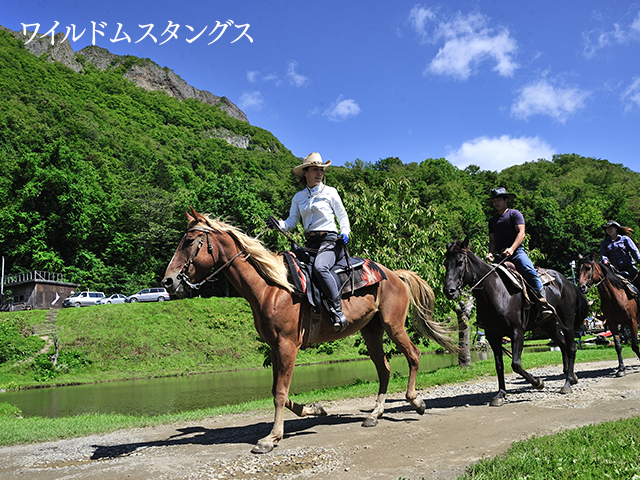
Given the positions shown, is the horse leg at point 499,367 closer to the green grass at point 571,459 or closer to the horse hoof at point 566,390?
the horse hoof at point 566,390

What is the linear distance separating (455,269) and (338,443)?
409 cm

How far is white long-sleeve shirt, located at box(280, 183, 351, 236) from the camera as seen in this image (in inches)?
284

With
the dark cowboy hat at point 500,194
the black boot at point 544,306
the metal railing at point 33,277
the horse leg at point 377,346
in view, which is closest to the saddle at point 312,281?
the horse leg at point 377,346

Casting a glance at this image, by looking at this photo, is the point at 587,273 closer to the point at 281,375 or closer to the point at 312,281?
the point at 312,281

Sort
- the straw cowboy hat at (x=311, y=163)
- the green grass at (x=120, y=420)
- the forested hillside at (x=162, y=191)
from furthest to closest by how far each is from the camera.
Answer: the forested hillside at (x=162, y=191) < the green grass at (x=120, y=420) < the straw cowboy hat at (x=311, y=163)

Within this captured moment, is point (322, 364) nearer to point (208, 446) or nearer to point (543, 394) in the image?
point (543, 394)

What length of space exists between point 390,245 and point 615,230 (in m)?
7.34

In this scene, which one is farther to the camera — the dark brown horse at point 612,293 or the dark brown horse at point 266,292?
the dark brown horse at point 612,293

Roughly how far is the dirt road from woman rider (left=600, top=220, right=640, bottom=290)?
4538mm

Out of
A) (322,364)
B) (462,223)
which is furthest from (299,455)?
(462,223)

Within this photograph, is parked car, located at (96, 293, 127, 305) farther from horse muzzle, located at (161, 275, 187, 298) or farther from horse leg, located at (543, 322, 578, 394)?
horse leg, located at (543, 322, 578, 394)

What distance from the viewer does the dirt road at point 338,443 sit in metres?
4.92

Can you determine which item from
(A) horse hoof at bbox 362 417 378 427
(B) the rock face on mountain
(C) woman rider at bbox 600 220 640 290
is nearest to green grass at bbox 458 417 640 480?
(A) horse hoof at bbox 362 417 378 427

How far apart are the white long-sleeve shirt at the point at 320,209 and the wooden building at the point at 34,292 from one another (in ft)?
144
